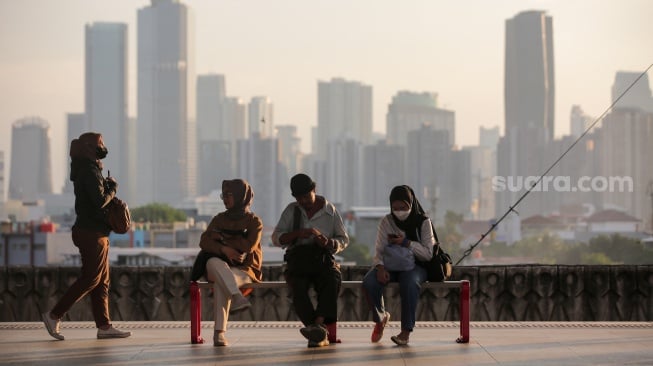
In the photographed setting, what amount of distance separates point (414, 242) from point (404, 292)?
0.38m

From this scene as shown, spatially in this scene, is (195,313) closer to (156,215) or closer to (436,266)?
(436,266)

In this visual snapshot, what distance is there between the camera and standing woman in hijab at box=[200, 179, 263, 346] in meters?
9.36

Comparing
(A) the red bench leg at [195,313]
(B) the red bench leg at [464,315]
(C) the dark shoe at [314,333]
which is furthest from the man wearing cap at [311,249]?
(B) the red bench leg at [464,315]

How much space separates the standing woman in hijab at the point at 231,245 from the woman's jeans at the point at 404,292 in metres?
0.86

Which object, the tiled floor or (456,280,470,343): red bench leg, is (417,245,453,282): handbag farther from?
the tiled floor

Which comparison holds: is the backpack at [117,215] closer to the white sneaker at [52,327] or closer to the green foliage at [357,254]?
the white sneaker at [52,327]

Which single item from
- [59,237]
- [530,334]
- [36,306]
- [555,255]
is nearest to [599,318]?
[530,334]

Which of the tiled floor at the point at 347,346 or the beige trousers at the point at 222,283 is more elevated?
the beige trousers at the point at 222,283

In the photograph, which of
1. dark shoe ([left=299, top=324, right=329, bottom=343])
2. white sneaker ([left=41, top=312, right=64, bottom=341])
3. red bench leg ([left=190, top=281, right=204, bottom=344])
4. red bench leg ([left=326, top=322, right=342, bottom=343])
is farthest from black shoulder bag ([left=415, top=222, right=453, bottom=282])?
white sneaker ([left=41, top=312, right=64, bottom=341])

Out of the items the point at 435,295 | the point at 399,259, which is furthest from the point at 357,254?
the point at 399,259

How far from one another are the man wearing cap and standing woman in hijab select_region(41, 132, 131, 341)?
1381 mm

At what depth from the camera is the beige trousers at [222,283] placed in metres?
9.31

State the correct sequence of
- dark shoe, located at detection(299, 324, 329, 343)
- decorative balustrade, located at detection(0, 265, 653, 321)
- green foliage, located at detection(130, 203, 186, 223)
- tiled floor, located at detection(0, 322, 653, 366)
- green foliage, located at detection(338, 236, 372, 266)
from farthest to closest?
green foliage, located at detection(130, 203, 186, 223), green foliage, located at detection(338, 236, 372, 266), decorative balustrade, located at detection(0, 265, 653, 321), dark shoe, located at detection(299, 324, 329, 343), tiled floor, located at detection(0, 322, 653, 366)

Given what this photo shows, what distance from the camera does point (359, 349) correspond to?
9039 millimetres
